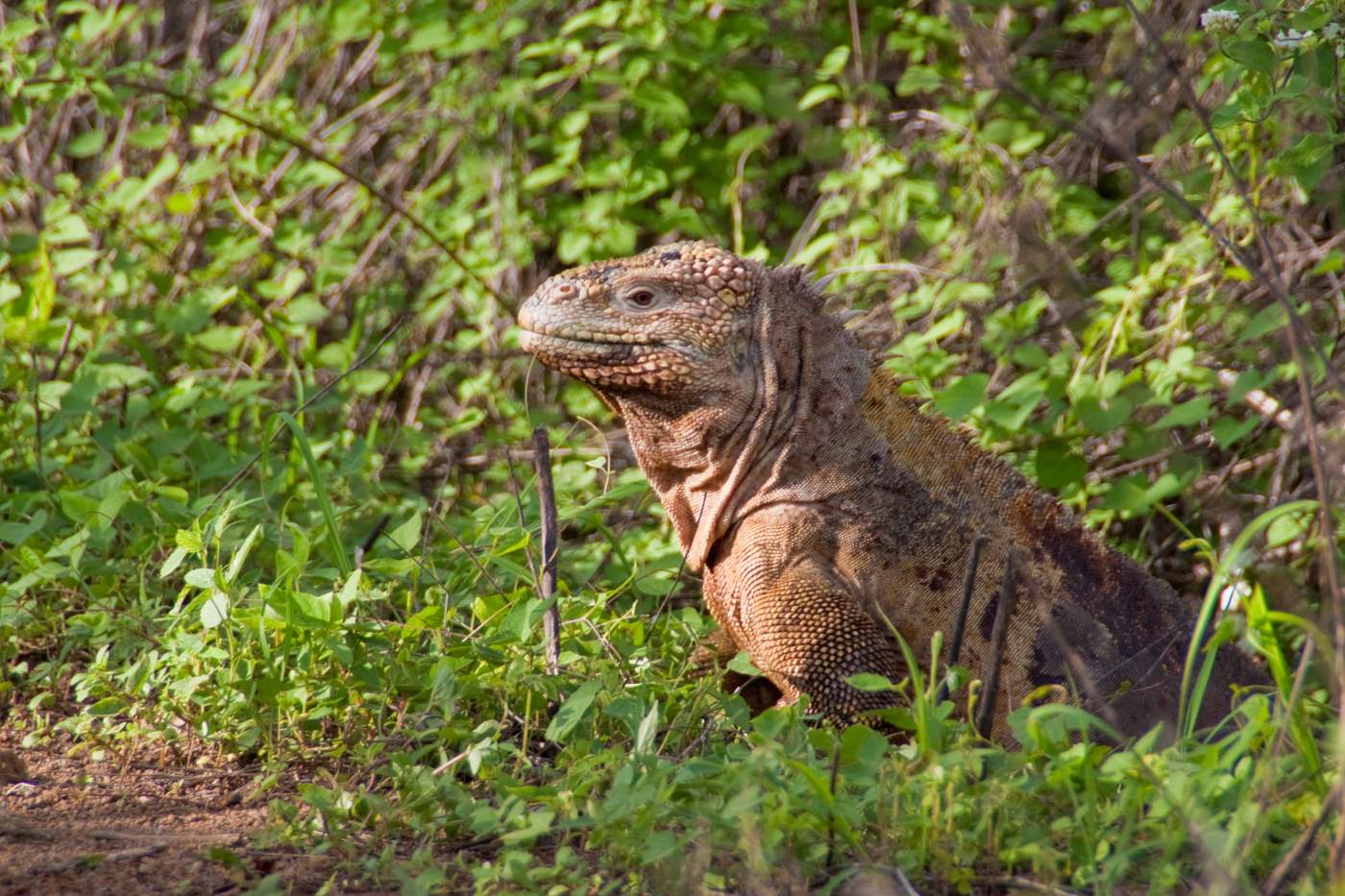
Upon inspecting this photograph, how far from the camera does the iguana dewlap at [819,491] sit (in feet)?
13.6

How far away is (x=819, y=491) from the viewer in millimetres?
4199

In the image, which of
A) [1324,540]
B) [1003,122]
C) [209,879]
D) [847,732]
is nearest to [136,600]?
[209,879]

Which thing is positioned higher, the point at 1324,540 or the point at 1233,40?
the point at 1233,40

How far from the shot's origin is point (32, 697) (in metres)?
4.26

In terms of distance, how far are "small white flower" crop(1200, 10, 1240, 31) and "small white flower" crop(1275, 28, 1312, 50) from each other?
5.0 inches

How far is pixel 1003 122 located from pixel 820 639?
3.71 metres

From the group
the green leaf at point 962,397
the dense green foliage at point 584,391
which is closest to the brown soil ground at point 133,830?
the dense green foliage at point 584,391

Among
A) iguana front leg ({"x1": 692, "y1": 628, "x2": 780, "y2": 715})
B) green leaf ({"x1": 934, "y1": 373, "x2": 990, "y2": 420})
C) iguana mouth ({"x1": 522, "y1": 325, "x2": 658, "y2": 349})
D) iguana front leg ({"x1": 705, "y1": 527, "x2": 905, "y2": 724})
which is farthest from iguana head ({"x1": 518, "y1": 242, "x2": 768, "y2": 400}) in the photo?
green leaf ({"x1": 934, "y1": 373, "x2": 990, "y2": 420})

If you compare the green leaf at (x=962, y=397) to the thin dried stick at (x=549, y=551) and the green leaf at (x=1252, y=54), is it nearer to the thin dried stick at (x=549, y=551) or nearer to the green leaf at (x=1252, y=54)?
the green leaf at (x=1252, y=54)

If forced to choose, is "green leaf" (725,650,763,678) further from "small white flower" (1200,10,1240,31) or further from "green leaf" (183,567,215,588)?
"small white flower" (1200,10,1240,31)

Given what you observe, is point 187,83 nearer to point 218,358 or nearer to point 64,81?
point 64,81

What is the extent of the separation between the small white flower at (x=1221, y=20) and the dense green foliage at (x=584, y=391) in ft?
0.05

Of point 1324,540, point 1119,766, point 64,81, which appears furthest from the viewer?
point 64,81

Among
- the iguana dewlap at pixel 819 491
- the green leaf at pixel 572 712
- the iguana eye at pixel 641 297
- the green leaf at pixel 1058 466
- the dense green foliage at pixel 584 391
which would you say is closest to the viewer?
the dense green foliage at pixel 584 391
